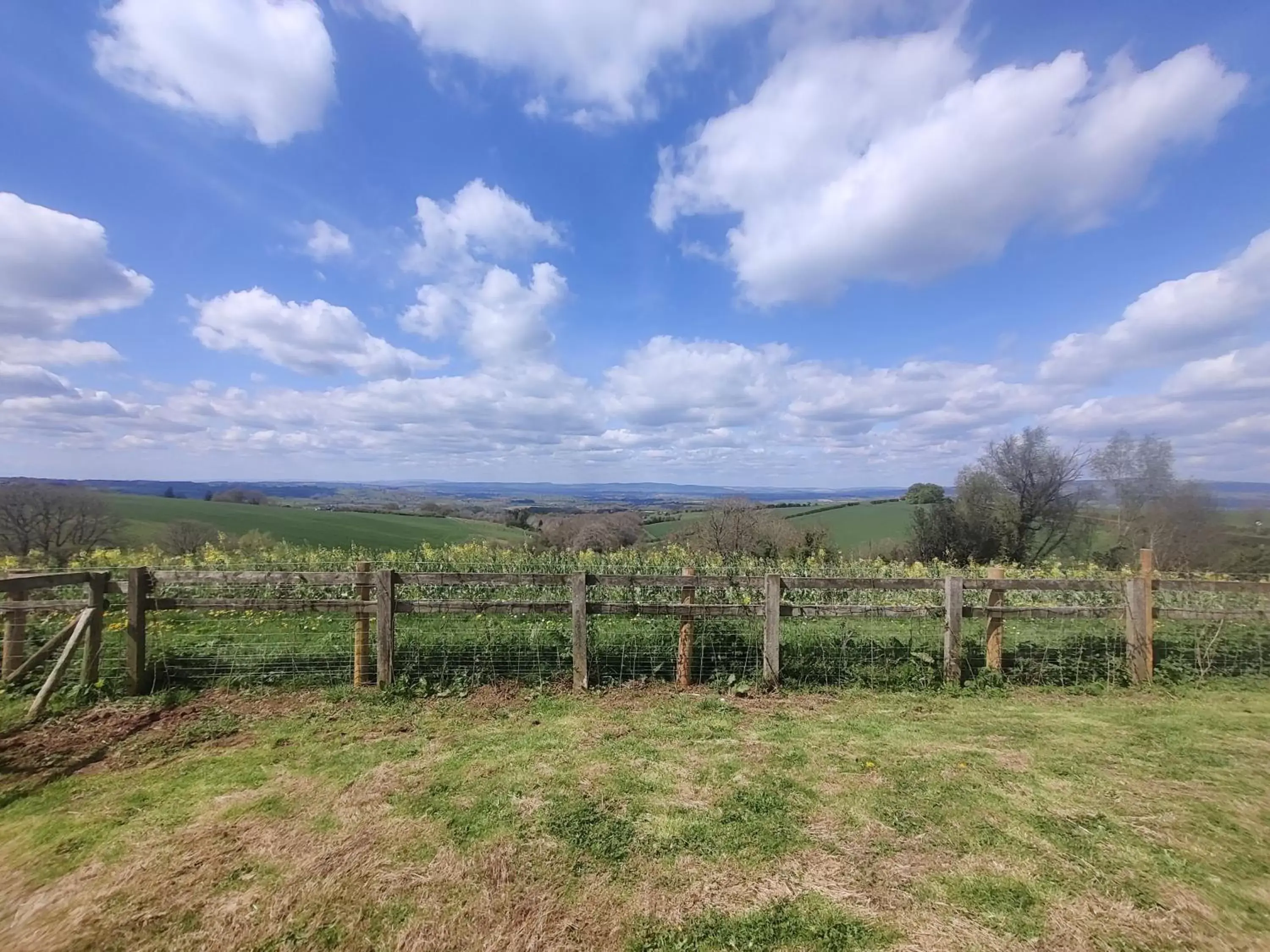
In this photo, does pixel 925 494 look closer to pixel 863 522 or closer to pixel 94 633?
pixel 863 522

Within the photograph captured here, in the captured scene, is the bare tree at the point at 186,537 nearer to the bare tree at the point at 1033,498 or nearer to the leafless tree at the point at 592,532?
the leafless tree at the point at 592,532

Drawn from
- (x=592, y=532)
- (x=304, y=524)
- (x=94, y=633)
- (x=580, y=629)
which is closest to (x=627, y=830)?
(x=580, y=629)

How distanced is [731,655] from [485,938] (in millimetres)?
5100

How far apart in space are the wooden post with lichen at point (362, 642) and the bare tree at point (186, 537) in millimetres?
17466

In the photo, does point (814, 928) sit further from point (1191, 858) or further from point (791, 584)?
point (791, 584)

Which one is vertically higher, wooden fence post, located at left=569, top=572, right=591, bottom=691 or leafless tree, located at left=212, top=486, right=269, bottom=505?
leafless tree, located at left=212, top=486, right=269, bottom=505

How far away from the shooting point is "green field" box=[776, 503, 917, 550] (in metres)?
29.8

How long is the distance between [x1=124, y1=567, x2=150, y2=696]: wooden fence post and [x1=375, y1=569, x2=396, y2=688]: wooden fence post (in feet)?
8.17

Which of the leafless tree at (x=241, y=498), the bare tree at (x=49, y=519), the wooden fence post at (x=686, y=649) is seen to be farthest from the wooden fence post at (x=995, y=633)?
the leafless tree at (x=241, y=498)

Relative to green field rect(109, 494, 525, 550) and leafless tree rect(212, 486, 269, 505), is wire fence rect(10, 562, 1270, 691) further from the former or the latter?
leafless tree rect(212, 486, 269, 505)

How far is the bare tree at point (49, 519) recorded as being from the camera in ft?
65.7

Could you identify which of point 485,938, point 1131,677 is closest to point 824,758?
Result: point 485,938

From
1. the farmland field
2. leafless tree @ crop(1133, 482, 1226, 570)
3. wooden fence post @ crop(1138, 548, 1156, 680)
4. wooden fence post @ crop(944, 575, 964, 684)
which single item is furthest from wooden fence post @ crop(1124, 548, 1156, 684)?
leafless tree @ crop(1133, 482, 1226, 570)

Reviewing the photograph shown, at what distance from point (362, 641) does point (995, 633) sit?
7784mm
